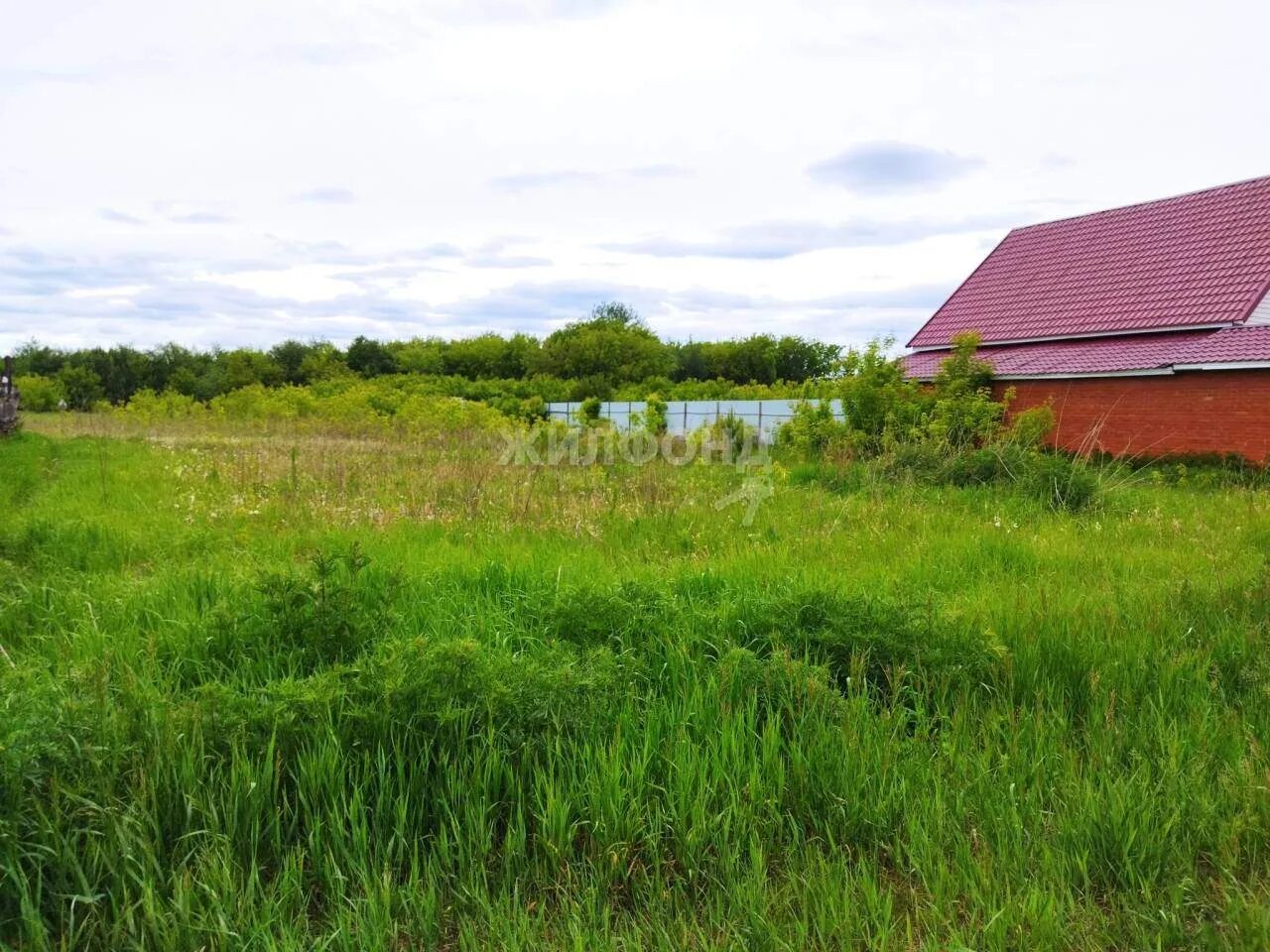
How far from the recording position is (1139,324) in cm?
2020

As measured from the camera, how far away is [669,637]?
15.2ft

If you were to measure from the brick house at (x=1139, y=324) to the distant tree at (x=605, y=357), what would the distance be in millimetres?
26577

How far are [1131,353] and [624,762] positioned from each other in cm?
1967

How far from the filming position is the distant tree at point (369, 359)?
56750mm

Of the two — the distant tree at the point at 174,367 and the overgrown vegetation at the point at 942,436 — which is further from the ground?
the distant tree at the point at 174,367

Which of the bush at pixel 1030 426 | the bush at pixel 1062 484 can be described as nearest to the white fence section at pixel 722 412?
the bush at pixel 1030 426

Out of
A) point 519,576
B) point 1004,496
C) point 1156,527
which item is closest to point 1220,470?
point 1004,496

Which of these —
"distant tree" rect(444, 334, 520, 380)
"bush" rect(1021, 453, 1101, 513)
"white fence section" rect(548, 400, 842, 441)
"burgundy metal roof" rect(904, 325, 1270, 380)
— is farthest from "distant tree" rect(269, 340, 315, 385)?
"bush" rect(1021, 453, 1101, 513)

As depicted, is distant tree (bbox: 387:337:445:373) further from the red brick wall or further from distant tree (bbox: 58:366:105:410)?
the red brick wall

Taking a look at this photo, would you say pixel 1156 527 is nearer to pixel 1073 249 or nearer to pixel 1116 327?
pixel 1116 327

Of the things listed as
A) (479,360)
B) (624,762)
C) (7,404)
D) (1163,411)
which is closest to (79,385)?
(479,360)

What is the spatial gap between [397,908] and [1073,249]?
88.2 ft

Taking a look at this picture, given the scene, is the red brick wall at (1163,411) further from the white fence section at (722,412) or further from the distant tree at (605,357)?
the distant tree at (605,357)

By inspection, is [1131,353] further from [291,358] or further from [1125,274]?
[291,358]
